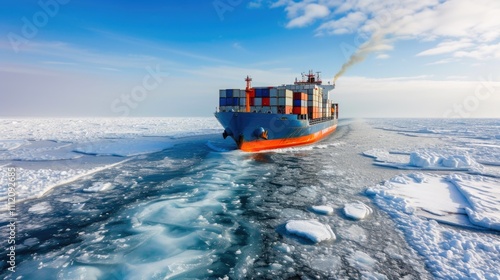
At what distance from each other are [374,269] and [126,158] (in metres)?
18.7

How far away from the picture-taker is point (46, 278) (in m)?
5.28

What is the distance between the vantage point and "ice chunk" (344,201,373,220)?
27.8 ft

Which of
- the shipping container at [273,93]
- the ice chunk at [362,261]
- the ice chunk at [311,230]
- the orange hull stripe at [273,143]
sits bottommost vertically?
the ice chunk at [362,261]

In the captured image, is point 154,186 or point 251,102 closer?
point 154,186

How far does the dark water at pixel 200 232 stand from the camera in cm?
561

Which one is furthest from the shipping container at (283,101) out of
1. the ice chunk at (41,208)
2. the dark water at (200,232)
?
the ice chunk at (41,208)

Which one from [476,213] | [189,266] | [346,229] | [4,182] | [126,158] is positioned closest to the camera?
[189,266]

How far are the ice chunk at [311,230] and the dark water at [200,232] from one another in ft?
0.67

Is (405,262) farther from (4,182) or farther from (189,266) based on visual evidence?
(4,182)

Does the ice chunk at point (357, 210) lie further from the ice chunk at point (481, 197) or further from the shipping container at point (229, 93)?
the shipping container at point (229, 93)

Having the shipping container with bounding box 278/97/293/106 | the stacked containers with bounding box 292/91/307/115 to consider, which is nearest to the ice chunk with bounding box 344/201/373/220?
the shipping container with bounding box 278/97/293/106

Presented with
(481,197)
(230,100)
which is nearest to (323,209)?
(481,197)

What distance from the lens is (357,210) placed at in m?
8.88

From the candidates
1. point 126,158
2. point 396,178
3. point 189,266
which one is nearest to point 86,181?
point 126,158
